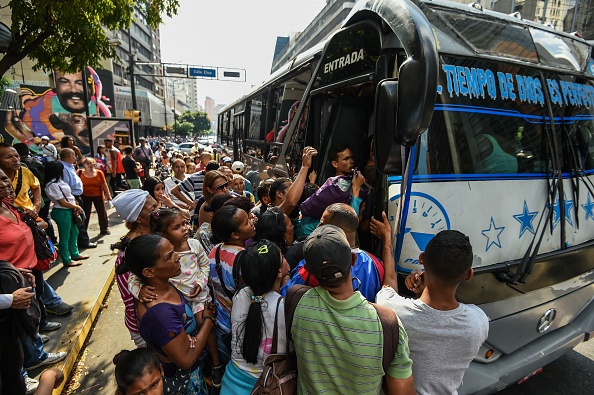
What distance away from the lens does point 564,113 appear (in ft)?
8.57

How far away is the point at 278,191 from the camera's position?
3160 mm

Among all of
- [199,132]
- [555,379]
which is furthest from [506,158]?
[199,132]

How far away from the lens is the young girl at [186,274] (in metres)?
1.97

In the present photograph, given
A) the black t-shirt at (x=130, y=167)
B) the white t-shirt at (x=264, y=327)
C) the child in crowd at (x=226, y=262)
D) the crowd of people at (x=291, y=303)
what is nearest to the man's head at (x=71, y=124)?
the black t-shirt at (x=130, y=167)

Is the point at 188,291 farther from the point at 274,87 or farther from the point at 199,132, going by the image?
the point at 199,132

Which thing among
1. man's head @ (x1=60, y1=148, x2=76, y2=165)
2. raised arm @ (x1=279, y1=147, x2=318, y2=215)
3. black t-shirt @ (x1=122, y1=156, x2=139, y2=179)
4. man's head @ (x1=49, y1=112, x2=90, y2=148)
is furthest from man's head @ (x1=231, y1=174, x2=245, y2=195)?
man's head @ (x1=49, y1=112, x2=90, y2=148)

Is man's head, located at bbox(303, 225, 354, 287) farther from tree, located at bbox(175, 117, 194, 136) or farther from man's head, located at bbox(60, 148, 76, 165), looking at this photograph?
tree, located at bbox(175, 117, 194, 136)

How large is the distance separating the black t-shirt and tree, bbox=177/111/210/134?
252ft

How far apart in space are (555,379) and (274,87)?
16.9ft

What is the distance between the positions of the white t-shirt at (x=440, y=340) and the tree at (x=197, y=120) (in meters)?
85.4

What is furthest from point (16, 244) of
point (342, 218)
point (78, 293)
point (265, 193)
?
point (342, 218)

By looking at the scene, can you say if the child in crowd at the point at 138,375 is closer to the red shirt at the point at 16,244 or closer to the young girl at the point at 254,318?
the young girl at the point at 254,318

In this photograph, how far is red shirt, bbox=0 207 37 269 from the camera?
2596mm

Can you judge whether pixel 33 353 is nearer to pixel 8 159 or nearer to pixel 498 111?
pixel 8 159
